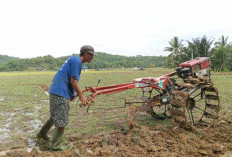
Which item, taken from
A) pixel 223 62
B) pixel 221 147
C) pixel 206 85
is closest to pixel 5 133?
pixel 221 147

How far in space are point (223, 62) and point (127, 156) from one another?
39.7 metres

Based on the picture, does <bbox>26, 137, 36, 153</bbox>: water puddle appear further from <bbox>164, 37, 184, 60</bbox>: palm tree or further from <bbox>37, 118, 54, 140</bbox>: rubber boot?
<bbox>164, 37, 184, 60</bbox>: palm tree

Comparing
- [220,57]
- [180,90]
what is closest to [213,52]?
[220,57]

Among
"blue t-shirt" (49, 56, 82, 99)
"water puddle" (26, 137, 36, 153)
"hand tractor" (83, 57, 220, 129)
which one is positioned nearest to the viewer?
"blue t-shirt" (49, 56, 82, 99)

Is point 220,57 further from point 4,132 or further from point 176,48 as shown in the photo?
point 4,132

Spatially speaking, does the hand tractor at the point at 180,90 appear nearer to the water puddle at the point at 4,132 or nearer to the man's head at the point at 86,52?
the man's head at the point at 86,52

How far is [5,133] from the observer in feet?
16.7

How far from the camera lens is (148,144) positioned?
13.5ft

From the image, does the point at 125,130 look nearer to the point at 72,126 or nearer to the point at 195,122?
the point at 72,126

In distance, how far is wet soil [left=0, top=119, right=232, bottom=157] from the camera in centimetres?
369

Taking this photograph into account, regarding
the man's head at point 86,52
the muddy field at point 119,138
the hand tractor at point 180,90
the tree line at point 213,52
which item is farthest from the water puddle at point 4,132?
the tree line at point 213,52

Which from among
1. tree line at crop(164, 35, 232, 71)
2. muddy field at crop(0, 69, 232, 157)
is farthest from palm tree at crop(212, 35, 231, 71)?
muddy field at crop(0, 69, 232, 157)

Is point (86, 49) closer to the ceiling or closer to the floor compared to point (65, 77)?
closer to the ceiling

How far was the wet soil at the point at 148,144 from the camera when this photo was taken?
145 inches
